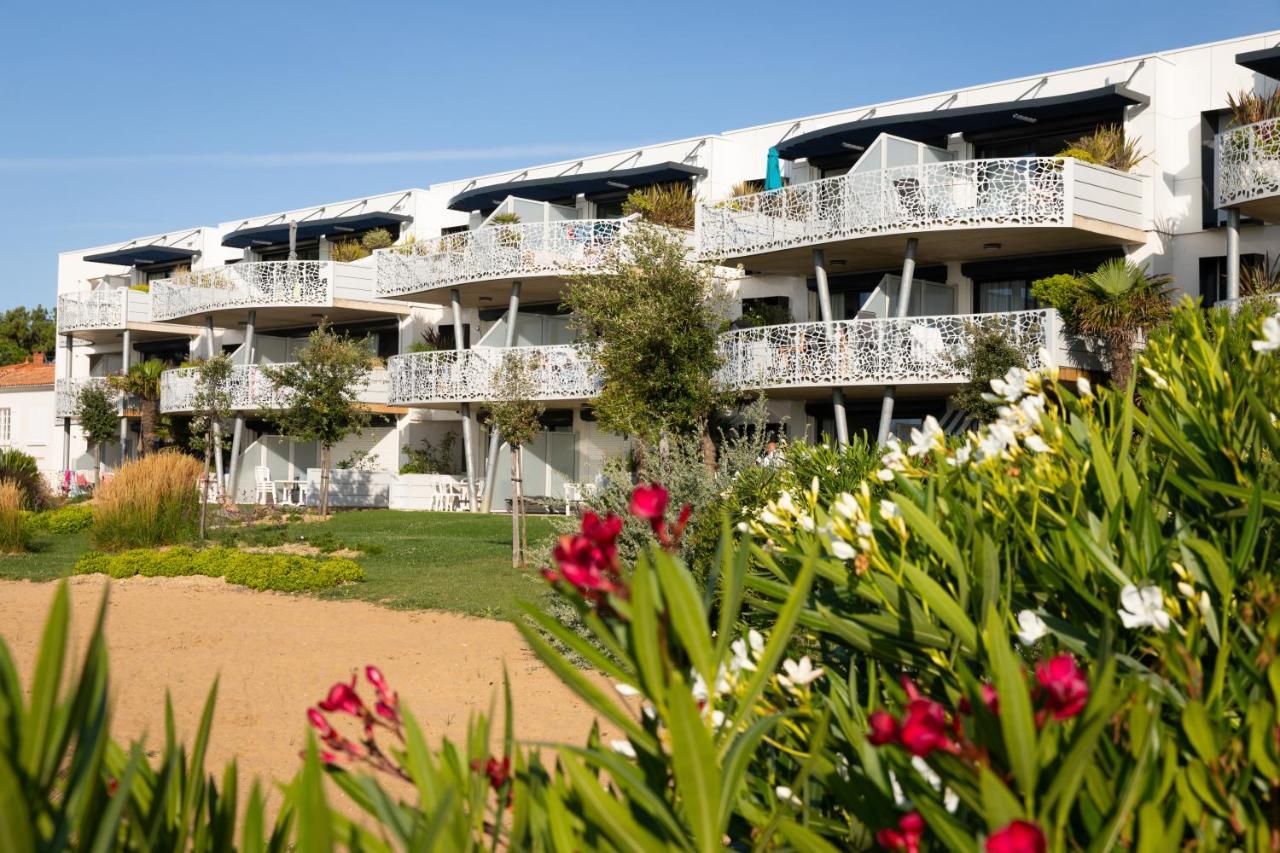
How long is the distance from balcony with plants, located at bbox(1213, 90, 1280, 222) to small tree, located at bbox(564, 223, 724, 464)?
8859mm

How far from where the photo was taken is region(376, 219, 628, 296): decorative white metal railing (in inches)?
1210

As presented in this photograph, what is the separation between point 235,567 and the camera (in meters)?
17.4

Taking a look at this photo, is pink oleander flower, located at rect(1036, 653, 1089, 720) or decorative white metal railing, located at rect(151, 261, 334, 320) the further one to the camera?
decorative white metal railing, located at rect(151, 261, 334, 320)

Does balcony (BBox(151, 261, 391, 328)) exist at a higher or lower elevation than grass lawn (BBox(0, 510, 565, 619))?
higher

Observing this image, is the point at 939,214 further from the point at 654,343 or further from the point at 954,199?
the point at 654,343

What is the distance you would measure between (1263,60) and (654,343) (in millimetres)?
11039

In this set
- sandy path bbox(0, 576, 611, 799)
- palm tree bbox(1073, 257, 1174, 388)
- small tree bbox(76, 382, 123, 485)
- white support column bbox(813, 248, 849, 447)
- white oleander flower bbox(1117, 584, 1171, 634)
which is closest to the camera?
white oleander flower bbox(1117, 584, 1171, 634)

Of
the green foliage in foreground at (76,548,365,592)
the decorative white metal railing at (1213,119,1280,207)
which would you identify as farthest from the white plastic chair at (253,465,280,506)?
the decorative white metal railing at (1213,119,1280,207)

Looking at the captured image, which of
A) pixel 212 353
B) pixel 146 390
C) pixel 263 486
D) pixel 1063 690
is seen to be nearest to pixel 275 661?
pixel 1063 690

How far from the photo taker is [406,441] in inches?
1499

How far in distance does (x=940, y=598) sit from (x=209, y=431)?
2850 cm

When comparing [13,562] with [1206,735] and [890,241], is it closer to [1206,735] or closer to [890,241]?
[890,241]

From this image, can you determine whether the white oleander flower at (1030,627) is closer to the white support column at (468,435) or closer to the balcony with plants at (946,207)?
the balcony with plants at (946,207)

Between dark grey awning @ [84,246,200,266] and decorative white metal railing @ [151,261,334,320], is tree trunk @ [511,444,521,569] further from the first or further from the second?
dark grey awning @ [84,246,200,266]
